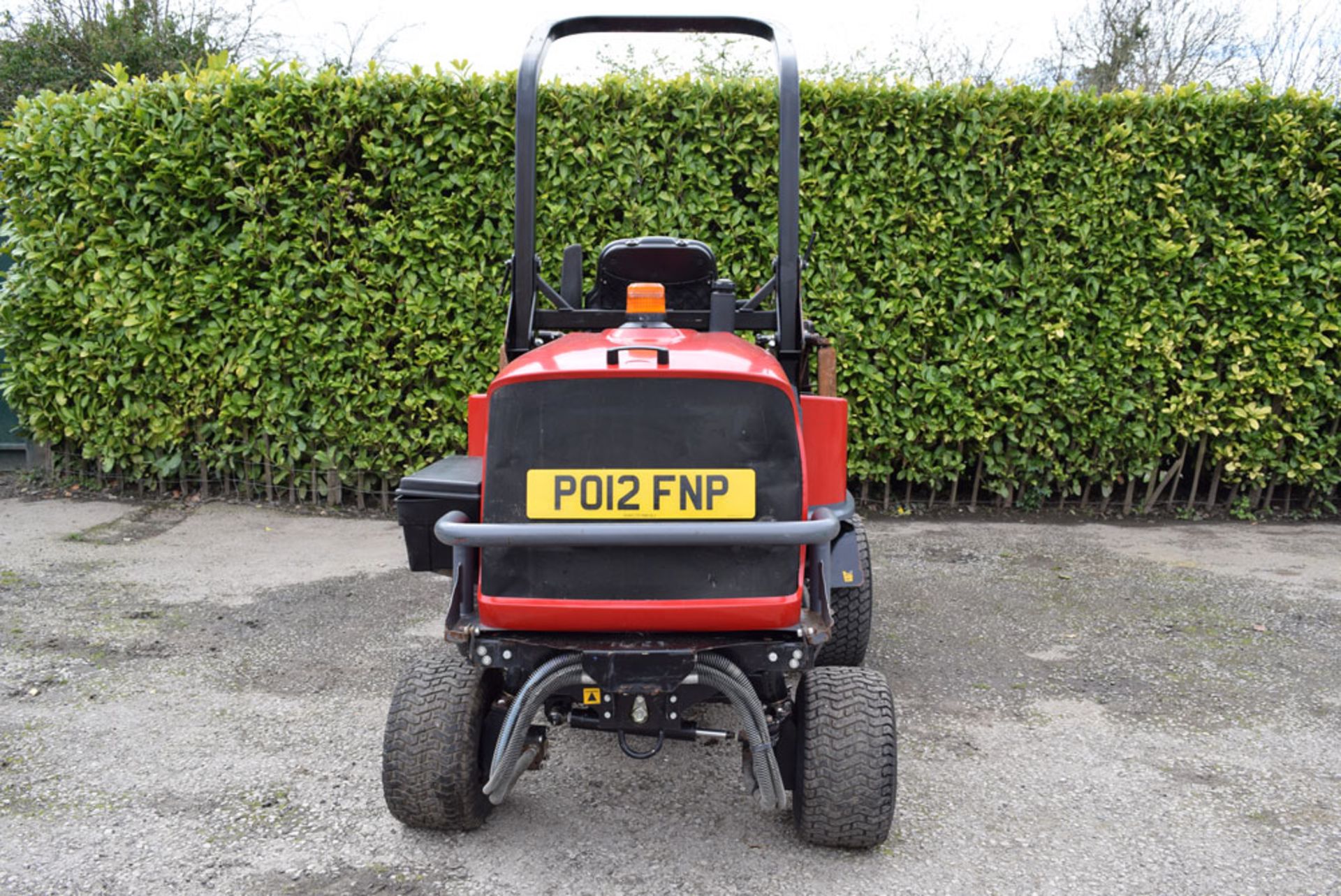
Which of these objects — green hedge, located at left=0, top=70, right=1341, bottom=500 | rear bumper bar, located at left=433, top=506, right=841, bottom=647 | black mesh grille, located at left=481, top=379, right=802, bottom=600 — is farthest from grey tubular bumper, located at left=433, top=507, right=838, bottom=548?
green hedge, located at left=0, top=70, right=1341, bottom=500

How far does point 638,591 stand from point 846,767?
716mm

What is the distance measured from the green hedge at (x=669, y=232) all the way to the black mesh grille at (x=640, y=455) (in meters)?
3.82

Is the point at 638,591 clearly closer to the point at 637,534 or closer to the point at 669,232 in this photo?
the point at 637,534

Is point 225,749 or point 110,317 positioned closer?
point 225,749

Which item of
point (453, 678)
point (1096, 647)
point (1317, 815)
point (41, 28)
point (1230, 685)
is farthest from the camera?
point (41, 28)

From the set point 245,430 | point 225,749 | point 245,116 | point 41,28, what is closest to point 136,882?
point 225,749

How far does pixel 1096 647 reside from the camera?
455 centimetres

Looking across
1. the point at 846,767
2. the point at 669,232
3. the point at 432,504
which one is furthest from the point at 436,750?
the point at 669,232

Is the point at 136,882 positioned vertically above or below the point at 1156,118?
below

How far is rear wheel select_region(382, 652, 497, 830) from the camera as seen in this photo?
2781 millimetres

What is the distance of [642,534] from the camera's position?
2.48 meters

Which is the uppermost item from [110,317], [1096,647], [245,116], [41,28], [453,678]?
[41,28]

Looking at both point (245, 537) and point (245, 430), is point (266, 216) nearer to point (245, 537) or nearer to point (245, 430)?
point (245, 430)

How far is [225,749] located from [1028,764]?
2.60 metres
